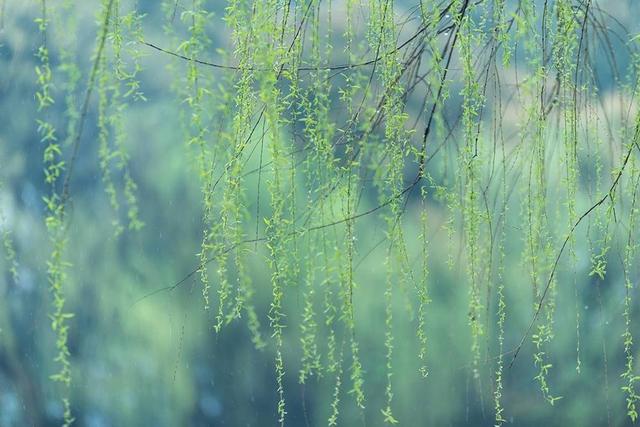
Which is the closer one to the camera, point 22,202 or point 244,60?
point 244,60

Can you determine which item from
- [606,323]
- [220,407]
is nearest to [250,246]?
[220,407]

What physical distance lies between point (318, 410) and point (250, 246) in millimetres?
518

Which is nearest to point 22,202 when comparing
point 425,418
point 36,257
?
point 36,257

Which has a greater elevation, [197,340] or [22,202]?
[22,202]

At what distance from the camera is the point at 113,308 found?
108 inches

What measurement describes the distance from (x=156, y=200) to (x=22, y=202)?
40 centimetres

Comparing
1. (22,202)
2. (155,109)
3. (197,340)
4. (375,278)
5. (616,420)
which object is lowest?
(616,420)

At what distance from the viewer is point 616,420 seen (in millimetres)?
2742

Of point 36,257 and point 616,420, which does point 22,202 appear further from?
point 616,420

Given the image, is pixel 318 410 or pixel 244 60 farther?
pixel 318 410

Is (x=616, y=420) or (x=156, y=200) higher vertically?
(x=156, y=200)

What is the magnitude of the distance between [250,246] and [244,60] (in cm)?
120

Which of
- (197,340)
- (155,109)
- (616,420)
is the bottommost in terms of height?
(616,420)

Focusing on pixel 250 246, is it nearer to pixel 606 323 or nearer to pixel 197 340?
pixel 197 340
